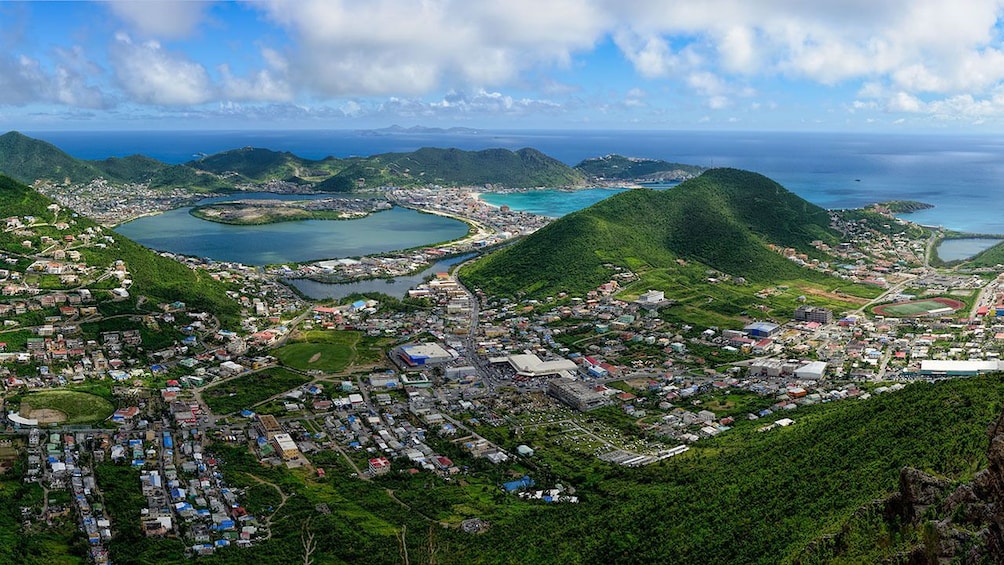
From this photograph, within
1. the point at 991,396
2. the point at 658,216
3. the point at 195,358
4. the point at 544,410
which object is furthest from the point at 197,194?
the point at 991,396

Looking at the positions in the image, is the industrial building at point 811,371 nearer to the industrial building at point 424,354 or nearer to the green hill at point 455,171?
the industrial building at point 424,354

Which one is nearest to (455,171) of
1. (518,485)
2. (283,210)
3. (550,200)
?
(550,200)

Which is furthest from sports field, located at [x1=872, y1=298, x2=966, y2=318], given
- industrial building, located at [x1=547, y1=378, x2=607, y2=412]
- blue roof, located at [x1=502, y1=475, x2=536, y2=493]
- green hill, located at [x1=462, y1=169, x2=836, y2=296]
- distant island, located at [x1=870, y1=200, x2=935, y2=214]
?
distant island, located at [x1=870, y1=200, x2=935, y2=214]

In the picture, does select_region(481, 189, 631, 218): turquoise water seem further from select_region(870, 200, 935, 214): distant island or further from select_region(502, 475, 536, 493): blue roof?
select_region(502, 475, 536, 493): blue roof

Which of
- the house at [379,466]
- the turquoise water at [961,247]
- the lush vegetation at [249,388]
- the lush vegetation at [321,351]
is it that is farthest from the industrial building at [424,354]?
the turquoise water at [961,247]

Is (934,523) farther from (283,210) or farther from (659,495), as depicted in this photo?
(283,210)

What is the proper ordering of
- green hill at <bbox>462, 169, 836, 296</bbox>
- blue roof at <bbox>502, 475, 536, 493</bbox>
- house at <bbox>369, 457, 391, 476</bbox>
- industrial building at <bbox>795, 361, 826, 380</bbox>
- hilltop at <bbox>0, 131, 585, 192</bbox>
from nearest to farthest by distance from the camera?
blue roof at <bbox>502, 475, 536, 493</bbox>
house at <bbox>369, 457, 391, 476</bbox>
industrial building at <bbox>795, 361, 826, 380</bbox>
green hill at <bbox>462, 169, 836, 296</bbox>
hilltop at <bbox>0, 131, 585, 192</bbox>

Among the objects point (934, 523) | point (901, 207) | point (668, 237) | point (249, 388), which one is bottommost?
point (249, 388)
